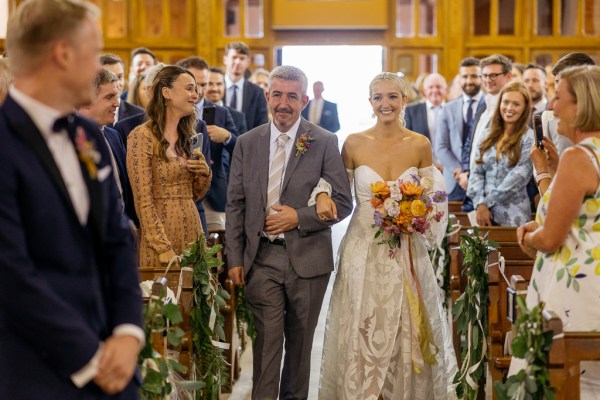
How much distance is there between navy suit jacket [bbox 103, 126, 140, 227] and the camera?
569 centimetres

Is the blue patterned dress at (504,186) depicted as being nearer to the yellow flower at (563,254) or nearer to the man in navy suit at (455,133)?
the man in navy suit at (455,133)

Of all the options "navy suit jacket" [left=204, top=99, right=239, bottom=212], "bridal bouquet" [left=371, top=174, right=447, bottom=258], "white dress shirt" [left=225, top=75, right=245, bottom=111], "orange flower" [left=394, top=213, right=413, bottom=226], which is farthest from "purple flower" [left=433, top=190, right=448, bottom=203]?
"white dress shirt" [left=225, top=75, right=245, bottom=111]

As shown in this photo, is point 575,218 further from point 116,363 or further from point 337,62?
point 337,62

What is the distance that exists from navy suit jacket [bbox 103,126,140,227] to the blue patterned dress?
2.80 metres

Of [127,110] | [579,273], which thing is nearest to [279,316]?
[579,273]

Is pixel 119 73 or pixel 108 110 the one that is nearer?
pixel 108 110

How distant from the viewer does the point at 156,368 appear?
3.43 m

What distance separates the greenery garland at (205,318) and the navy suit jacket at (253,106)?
162 inches

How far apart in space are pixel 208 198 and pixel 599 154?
4.43 metres

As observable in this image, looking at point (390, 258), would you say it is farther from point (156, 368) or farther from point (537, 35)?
point (537, 35)

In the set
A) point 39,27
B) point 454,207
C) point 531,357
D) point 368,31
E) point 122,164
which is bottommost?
point 531,357

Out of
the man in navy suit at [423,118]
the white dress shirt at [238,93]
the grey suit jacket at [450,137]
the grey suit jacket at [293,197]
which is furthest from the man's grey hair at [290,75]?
the man in navy suit at [423,118]

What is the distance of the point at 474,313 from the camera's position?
17.7ft

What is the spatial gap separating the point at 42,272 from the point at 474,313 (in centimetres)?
341
